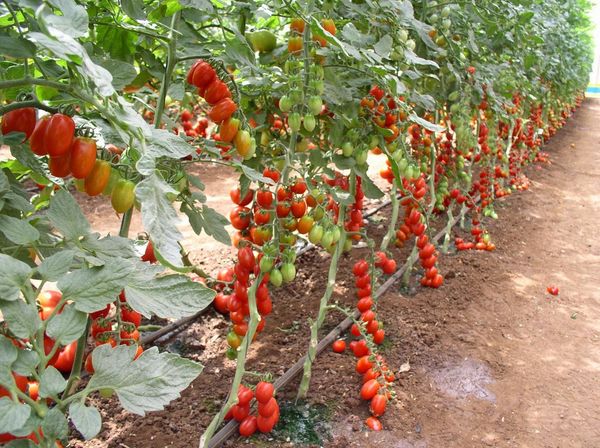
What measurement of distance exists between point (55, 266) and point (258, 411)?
140 centimetres

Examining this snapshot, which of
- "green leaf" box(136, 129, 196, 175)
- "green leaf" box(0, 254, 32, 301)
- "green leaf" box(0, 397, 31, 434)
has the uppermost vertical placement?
"green leaf" box(136, 129, 196, 175)

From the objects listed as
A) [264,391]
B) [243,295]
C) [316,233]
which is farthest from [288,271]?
[264,391]

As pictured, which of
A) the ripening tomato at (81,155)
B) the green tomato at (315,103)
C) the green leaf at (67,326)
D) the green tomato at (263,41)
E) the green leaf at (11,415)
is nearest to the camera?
the green leaf at (11,415)

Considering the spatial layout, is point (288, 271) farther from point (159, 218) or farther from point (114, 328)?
point (159, 218)

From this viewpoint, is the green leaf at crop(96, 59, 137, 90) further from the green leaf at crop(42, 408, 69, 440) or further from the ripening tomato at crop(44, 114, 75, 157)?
the green leaf at crop(42, 408, 69, 440)

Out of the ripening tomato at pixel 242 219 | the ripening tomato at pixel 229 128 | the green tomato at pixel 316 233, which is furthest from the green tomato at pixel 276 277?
the ripening tomato at pixel 229 128

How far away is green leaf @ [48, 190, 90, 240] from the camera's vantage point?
0.77m

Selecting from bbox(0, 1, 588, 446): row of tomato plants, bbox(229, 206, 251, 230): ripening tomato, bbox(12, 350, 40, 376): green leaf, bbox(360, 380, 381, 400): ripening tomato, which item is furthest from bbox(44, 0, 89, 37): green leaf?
bbox(360, 380, 381, 400): ripening tomato

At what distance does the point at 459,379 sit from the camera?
2.53m

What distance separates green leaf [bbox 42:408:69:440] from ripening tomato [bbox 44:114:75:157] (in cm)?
36

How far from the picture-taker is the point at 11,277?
2.08ft

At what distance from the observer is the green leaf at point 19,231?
0.72 m

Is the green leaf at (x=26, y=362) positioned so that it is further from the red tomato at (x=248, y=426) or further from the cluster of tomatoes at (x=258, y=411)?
the red tomato at (x=248, y=426)

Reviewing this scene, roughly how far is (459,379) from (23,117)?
7.42 ft
